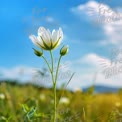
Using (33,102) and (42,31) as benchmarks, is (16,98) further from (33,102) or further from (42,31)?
(42,31)

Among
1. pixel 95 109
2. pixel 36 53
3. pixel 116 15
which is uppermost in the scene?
pixel 116 15

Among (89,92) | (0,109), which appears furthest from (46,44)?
(0,109)

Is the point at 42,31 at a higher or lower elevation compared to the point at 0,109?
higher

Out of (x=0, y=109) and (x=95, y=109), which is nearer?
(x=0, y=109)

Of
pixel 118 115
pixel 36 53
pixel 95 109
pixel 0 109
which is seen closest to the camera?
pixel 36 53

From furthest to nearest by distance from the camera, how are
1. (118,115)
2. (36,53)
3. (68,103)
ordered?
(68,103) → (118,115) → (36,53)

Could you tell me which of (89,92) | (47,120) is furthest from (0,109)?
(47,120)
